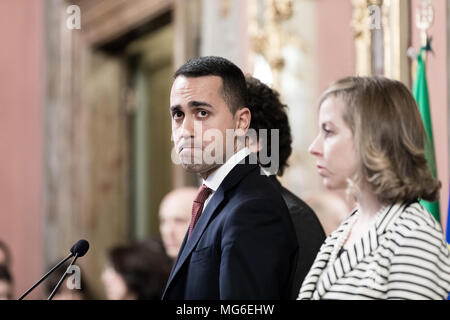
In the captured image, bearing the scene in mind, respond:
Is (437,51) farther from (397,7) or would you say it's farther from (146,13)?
(146,13)

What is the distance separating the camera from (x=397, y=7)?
3969 millimetres

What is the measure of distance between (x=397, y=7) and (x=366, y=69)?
580mm

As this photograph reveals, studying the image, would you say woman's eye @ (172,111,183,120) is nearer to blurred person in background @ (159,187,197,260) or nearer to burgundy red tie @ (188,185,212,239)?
burgundy red tie @ (188,185,212,239)

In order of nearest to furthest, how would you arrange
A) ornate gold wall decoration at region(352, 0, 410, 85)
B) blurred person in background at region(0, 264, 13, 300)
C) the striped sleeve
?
the striped sleeve, ornate gold wall decoration at region(352, 0, 410, 85), blurred person in background at region(0, 264, 13, 300)

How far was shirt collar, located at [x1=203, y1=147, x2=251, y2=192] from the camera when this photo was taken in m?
2.27

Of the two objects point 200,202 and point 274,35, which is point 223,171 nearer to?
point 200,202

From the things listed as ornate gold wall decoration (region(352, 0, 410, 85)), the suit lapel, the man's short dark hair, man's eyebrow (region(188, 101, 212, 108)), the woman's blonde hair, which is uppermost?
ornate gold wall decoration (region(352, 0, 410, 85))

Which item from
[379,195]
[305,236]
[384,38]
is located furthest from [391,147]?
[384,38]

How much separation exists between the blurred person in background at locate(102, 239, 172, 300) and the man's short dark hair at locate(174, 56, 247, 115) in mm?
2010

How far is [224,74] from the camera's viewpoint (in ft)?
7.39

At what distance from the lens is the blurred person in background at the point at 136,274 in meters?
4.16

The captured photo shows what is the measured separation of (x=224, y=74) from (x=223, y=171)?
0.25 m

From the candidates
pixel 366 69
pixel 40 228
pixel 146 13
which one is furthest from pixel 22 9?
pixel 366 69

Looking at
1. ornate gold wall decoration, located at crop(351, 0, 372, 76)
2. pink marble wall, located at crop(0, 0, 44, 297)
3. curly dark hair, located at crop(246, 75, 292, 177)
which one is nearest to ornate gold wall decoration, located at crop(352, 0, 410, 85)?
ornate gold wall decoration, located at crop(351, 0, 372, 76)
